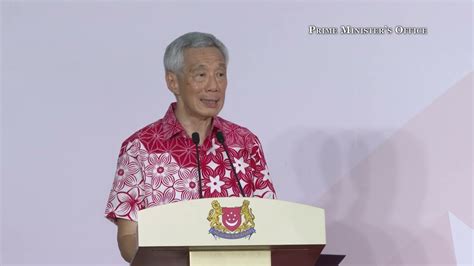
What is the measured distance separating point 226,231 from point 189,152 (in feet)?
2.12

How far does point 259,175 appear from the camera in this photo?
312cm

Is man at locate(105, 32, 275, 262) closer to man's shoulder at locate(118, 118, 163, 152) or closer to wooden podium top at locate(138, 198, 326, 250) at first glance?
man's shoulder at locate(118, 118, 163, 152)

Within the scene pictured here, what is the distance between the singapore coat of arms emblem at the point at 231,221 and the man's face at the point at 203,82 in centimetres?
65

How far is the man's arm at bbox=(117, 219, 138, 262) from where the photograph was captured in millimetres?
2822

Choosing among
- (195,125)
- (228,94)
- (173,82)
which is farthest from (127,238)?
(228,94)

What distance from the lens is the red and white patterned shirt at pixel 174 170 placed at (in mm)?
2975

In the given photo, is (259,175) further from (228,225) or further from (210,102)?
(228,225)

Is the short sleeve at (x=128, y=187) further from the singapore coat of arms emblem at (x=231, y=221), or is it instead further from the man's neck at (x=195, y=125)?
the singapore coat of arms emblem at (x=231, y=221)

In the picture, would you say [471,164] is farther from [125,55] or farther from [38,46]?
[38,46]

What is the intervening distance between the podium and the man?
43 cm

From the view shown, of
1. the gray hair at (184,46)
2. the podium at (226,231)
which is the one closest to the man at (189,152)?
the gray hair at (184,46)

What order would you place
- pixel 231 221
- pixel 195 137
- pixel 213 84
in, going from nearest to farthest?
pixel 231 221, pixel 195 137, pixel 213 84

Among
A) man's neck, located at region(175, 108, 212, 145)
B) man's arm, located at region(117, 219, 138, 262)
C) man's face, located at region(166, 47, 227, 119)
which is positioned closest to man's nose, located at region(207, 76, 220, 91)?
man's face, located at region(166, 47, 227, 119)

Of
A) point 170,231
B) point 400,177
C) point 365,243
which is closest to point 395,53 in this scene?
point 400,177
